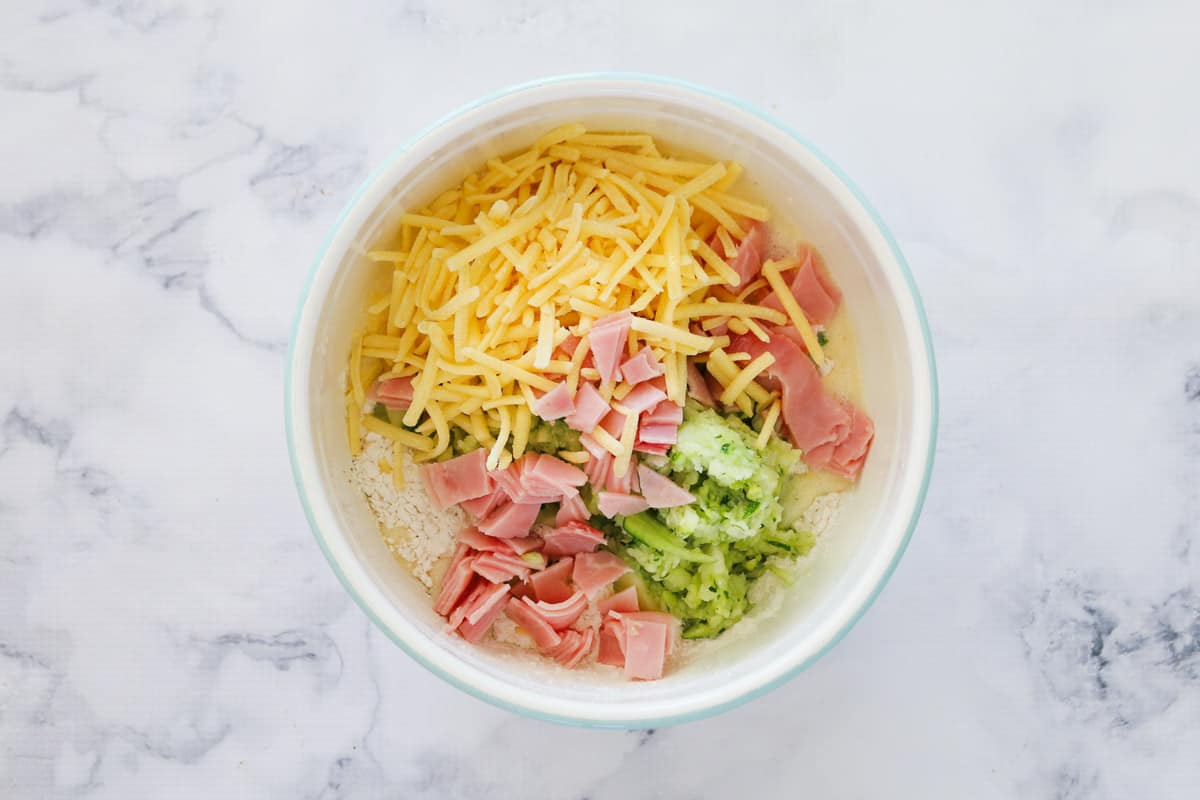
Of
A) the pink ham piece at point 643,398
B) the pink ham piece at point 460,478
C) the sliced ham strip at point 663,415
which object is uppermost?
the pink ham piece at point 643,398

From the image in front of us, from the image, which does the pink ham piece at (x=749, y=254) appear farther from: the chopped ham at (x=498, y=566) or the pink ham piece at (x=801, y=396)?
the chopped ham at (x=498, y=566)

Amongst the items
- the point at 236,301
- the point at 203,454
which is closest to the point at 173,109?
the point at 236,301

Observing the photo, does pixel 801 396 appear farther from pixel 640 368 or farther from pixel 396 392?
pixel 396 392

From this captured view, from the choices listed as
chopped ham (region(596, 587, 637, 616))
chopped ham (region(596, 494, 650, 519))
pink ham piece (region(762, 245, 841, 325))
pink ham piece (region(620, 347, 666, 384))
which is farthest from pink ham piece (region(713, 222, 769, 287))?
chopped ham (region(596, 587, 637, 616))

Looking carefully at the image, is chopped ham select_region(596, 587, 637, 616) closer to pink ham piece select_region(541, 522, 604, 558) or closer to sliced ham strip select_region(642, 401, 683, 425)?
pink ham piece select_region(541, 522, 604, 558)

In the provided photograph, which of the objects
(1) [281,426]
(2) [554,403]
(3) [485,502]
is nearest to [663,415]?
(2) [554,403]

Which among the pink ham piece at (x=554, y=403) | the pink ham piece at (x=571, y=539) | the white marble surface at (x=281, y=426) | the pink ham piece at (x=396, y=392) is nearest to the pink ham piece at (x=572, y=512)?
the pink ham piece at (x=571, y=539)

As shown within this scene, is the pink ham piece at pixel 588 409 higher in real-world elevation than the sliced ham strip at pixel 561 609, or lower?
higher

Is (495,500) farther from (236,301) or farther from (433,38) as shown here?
(433,38)
